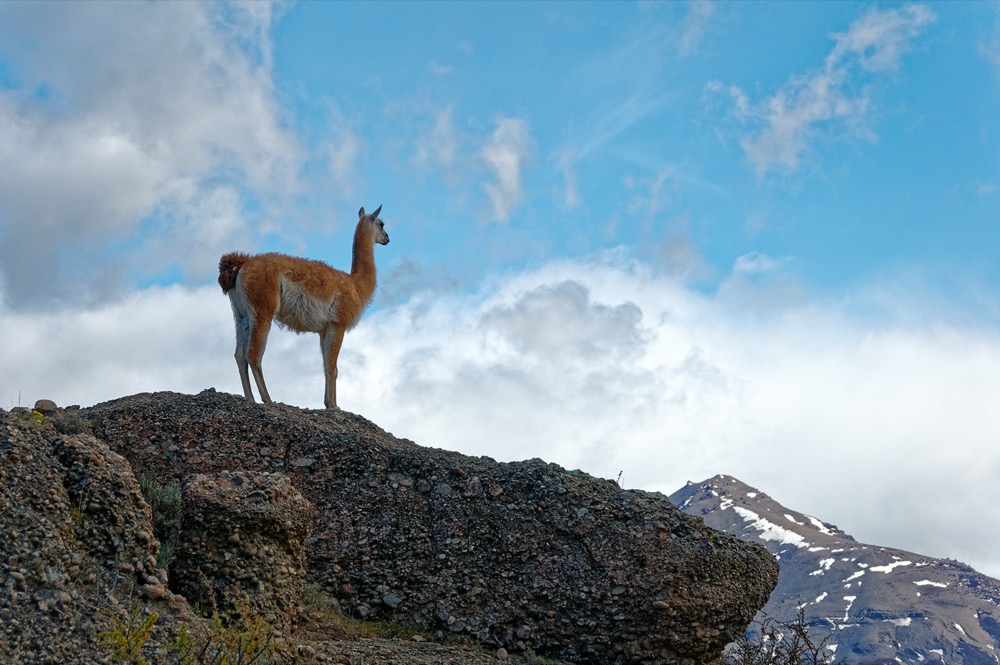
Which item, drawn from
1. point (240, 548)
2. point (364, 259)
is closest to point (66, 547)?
point (240, 548)

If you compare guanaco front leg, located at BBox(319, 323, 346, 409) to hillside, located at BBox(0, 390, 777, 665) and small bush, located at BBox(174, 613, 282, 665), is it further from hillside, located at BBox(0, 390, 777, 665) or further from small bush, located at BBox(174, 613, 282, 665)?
small bush, located at BBox(174, 613, 282, 665)

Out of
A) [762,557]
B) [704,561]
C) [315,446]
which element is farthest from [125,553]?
[762,557]

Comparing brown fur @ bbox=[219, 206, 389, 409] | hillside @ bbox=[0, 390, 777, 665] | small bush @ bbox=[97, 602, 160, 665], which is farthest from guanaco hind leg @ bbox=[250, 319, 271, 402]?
small bush @ bbox=[97, 602, 160, 665]

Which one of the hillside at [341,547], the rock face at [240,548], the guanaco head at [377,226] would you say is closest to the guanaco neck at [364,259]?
the guanaco head at [377,226]

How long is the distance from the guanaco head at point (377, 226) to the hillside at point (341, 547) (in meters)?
9.31

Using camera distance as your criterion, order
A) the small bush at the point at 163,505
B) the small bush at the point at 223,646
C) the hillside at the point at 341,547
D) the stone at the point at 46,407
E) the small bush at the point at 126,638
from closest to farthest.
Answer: the small bush at the point at 126,638
the small bush at the point at 223,646
the hillside at the point at 341,547
the small bush at the point at 163,505
the stone at the point at 46,407

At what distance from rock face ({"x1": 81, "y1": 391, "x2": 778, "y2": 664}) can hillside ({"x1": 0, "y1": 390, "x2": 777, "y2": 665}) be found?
0.8 inches

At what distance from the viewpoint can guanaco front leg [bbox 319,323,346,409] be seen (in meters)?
19.3

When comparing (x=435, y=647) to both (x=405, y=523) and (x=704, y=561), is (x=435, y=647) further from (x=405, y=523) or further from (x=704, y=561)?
(x=704, y=561)

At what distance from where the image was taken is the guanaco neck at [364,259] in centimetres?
2214

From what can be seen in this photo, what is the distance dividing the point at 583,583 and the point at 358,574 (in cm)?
279

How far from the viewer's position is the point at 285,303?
19328mm

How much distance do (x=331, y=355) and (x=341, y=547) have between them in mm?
7690

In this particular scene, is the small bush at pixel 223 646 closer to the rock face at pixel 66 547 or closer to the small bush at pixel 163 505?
the rock face at pixel 66 547
